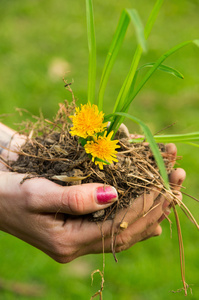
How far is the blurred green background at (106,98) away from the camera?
2012 mm

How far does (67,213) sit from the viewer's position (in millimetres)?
1142

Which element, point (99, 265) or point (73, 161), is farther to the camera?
point (99, 265)

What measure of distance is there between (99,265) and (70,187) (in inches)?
45.7

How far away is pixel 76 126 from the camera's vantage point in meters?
1.04

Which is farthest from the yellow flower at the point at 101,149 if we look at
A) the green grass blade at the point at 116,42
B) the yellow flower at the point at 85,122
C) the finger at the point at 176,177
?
the finger at the point at 176,177

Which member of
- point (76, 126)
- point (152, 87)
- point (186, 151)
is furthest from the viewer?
point (152, 87)

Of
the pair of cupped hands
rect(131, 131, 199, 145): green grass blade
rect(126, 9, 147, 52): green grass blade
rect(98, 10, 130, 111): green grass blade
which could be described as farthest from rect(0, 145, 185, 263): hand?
rect(126, 9, 147, 52): green grass blade

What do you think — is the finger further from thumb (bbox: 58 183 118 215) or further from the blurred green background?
the blurred green background

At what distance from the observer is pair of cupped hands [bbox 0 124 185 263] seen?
108 cm

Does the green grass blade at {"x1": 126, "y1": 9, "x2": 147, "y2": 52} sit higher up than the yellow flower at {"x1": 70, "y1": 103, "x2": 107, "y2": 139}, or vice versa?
the green grass blade at {"x1": 126, "y1": 9, "x2": 147, "y2": 52}

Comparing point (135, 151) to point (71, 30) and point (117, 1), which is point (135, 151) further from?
point (117, 1)

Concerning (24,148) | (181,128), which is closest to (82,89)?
(181,128)

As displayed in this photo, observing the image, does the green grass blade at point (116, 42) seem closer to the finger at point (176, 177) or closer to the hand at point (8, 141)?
the finger at point (176, 177)

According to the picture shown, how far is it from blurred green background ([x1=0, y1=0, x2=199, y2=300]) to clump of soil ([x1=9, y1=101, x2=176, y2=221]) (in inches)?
9.1
